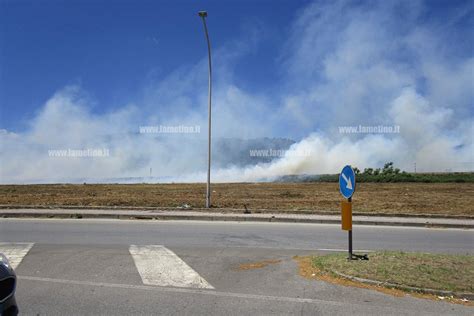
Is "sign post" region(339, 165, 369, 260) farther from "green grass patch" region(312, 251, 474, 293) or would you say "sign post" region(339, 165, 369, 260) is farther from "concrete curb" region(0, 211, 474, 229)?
"concrete curb" region(0, 211, 474, 229)

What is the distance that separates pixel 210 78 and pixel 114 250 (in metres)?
12.2

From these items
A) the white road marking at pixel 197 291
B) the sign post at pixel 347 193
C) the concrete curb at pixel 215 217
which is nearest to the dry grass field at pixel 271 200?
the concrete curb at pixel 215 217

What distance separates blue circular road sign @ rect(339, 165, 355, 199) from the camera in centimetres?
812

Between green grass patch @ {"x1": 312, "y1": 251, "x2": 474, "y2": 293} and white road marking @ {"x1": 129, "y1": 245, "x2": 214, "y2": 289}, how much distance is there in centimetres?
A: 226

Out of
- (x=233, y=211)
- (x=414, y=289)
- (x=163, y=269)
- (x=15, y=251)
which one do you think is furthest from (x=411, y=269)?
(x=233, y=211)

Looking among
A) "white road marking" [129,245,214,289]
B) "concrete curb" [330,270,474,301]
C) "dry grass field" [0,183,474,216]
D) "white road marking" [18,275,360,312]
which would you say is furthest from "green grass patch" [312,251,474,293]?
"dry grass field" [0,183,474,216]

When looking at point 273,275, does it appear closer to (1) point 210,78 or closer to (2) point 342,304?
(2) point 342,304

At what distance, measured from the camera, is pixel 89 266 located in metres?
7.54

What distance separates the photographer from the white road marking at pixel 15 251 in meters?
7.98

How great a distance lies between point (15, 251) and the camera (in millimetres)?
8984

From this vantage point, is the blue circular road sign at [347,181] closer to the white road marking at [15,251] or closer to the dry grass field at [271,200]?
the white road marking at [15,251]

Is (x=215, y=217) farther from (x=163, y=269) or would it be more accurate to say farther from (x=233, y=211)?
(x=163, y=269)

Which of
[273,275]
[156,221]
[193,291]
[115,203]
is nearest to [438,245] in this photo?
[273,275]

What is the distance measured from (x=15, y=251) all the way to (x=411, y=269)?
804cm
